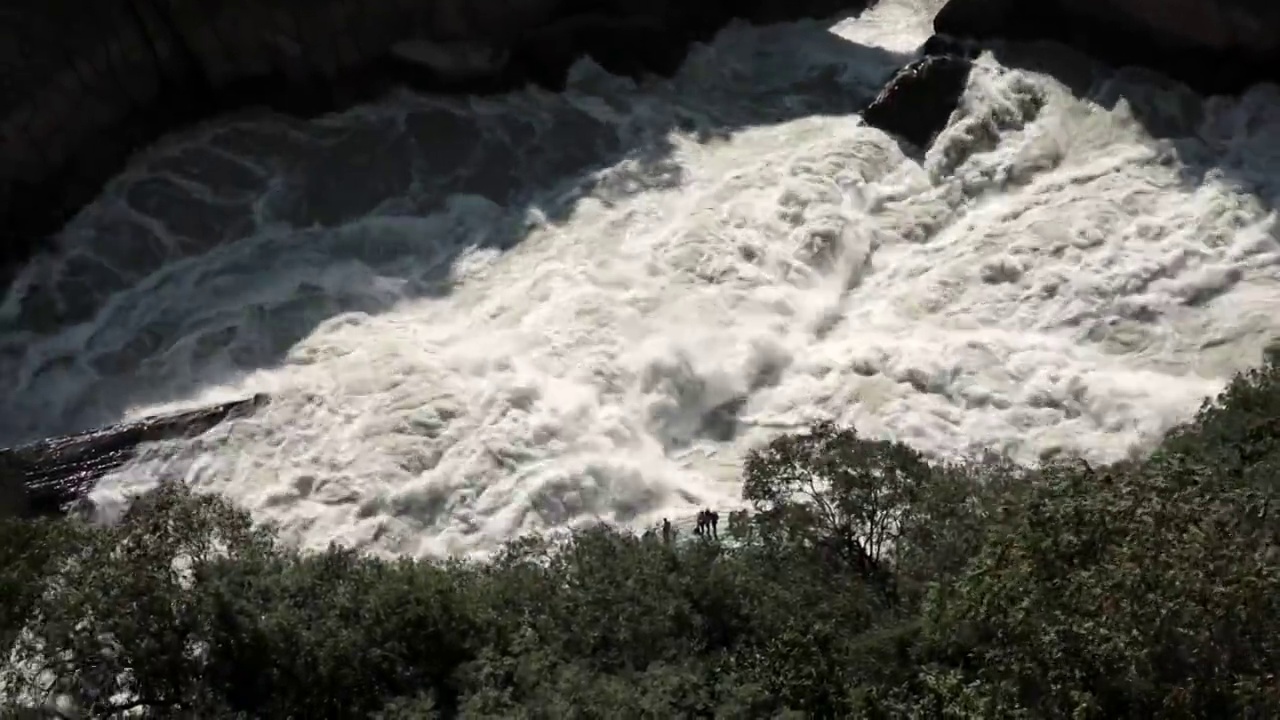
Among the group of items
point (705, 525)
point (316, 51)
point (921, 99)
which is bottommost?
point (705, 525)

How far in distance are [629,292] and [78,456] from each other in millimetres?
8182

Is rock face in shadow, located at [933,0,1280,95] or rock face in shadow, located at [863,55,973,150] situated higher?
rock face in shadow, located at [933,0,1280,95]

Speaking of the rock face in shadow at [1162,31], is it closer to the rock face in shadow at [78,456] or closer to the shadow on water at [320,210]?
the shadow on water at [320,210]

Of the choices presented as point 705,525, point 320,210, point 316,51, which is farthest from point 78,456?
point 316,51

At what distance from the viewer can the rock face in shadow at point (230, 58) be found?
2517cm

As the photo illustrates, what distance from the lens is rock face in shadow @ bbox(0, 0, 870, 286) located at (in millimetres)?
25172

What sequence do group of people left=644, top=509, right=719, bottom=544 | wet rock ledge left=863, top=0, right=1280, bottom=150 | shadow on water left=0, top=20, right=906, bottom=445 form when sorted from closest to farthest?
group of people left=644, top=509, right=719, bottom=544 → shadow on water left=0, top=20, right=906, bottom=445 → wet rock ledge left=863, top=0, right=1280, bottom=150

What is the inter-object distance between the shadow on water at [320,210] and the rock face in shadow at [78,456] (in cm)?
82

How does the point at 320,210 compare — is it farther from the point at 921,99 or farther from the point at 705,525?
the point at 705,525

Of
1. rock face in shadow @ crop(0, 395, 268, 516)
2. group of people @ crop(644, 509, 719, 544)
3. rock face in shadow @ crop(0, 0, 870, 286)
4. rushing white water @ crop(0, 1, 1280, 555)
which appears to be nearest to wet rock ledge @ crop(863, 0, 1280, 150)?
rushing white water @ crop(0, 1, 1280, 555)

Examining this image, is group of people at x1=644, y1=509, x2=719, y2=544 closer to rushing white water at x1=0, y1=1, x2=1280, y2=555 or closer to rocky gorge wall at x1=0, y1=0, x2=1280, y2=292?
rushing white water at x1=0, y1=1, x2=1280, y2=555

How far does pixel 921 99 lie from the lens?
26.8 m

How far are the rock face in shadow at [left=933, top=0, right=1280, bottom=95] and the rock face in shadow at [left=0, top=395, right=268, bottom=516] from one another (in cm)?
1586

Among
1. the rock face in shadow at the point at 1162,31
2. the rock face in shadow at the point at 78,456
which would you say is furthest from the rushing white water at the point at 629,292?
the rock face in shadow at the point at 1162,31
